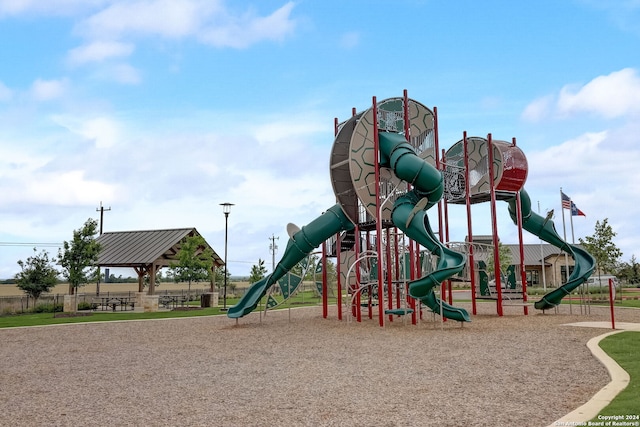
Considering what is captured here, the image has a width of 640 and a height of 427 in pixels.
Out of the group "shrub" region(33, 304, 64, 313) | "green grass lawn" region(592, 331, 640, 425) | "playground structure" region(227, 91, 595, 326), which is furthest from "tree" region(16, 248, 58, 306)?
"green grass lawn" region(592, 331, 640, 425)

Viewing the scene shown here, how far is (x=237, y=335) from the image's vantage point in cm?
1677

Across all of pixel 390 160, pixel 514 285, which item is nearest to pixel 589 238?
Result: pixel 514 285

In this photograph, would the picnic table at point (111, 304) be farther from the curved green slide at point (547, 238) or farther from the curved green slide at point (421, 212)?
the curved green slide at point (547, 238)

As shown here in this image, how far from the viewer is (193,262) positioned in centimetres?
3469

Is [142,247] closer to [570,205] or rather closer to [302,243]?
[302,243]

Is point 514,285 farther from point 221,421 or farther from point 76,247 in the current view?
point 76,247

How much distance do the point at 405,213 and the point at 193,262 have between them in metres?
21.2

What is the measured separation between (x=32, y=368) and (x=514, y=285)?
18.2m

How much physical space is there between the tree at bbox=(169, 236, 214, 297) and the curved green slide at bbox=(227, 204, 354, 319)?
15015 millimetres

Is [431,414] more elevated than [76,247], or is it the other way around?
[76,247]

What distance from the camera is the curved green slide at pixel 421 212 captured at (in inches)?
632

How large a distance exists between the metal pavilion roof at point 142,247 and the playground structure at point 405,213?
13833 millimetres

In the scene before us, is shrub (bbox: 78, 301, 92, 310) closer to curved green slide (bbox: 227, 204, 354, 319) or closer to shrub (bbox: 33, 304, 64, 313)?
shrub (bbox: 33, 304, 64, 313)

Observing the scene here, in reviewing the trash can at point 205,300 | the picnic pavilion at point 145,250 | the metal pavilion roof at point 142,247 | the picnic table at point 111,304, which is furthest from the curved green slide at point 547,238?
the picnic table at point 111,304
